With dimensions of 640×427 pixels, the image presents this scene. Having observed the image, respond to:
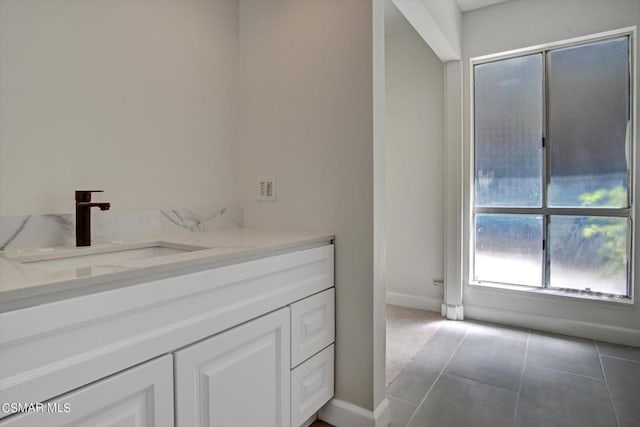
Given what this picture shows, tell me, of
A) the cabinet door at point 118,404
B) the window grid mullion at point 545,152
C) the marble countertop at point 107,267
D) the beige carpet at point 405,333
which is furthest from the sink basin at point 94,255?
the window grid mullion at point 545,152

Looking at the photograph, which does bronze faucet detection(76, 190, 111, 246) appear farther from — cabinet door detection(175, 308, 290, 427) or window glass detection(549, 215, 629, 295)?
window glass detection(549, 215, 629, 295)

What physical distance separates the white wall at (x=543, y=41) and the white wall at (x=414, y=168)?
0.84 ft

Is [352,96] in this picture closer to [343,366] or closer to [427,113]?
[343,366]

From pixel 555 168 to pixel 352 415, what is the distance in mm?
2255

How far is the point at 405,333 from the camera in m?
2.60

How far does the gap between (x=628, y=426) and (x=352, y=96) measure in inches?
72.0

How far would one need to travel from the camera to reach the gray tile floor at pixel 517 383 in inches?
62.9

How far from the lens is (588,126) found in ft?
8.12

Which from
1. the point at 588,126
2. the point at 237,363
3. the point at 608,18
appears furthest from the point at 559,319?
the point at 237,363

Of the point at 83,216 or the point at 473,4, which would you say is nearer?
the point at 83,216

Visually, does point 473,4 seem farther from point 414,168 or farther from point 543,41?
point 414,168

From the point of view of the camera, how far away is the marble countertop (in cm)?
66

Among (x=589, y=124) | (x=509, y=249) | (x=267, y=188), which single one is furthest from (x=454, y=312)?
(x=267, y=188)

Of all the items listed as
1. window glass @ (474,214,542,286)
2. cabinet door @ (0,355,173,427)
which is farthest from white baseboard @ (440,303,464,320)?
cabinet door @ (0,355,173,427)
